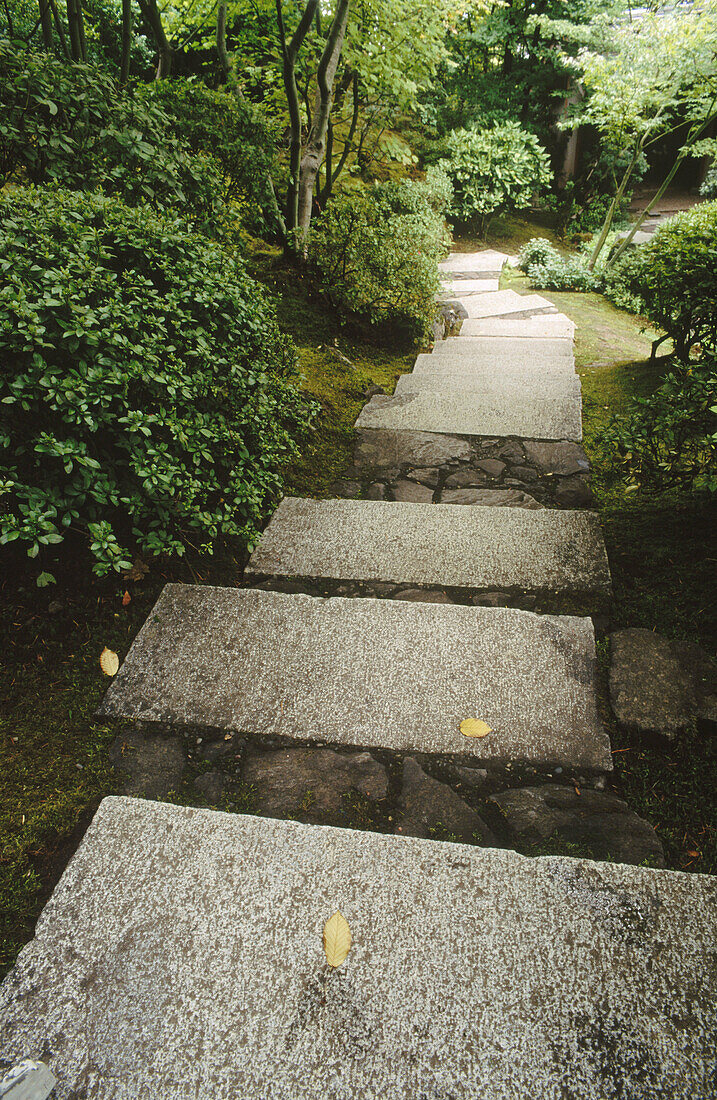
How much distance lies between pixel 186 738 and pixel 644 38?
1194 cm

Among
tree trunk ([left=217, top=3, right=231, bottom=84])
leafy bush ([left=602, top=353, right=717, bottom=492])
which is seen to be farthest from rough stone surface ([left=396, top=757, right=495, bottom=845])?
tree trunk ([left=217, top=3, right=231, bottom=84])

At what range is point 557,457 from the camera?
141 inches

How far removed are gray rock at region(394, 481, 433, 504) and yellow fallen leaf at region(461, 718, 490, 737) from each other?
5.37 feet

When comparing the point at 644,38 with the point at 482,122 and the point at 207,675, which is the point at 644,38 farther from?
the point at 207,675

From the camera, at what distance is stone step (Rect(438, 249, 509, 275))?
10023mm

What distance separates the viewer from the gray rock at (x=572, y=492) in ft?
10.4

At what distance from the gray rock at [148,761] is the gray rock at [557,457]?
2766 millimetres

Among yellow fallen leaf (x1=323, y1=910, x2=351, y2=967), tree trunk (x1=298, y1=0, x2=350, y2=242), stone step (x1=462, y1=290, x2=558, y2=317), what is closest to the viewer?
yellow fallen leaf (x1=323, y1=910, x2=351, y2=967)

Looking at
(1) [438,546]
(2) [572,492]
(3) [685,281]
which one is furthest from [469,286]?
(1) [438,546]

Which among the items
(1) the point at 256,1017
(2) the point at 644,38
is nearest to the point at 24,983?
(1) the point at 256,1017

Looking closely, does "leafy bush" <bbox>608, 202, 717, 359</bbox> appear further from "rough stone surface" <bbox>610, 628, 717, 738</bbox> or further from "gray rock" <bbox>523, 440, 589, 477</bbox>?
"rough stone surface" <bbox>610, 628, 717, 738</bbox>

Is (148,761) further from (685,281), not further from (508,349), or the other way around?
(508,349)

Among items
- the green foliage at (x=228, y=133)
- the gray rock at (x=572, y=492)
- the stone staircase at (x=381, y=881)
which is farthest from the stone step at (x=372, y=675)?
the green foliage at (x=228, y=133)

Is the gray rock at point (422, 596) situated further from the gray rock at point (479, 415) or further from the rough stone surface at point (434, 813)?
the gray rock at point (479, 415)
